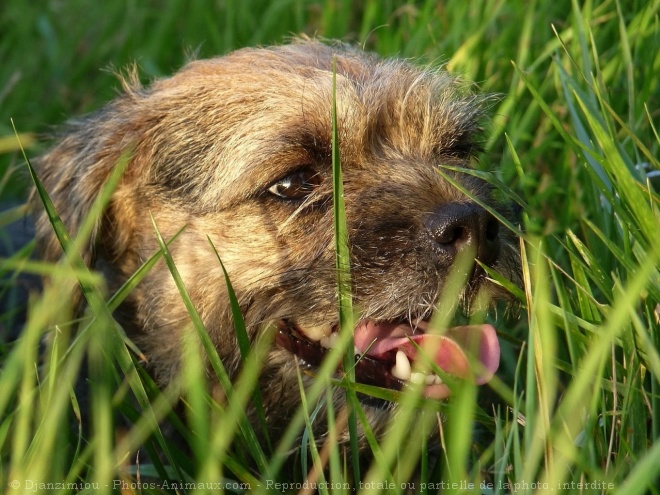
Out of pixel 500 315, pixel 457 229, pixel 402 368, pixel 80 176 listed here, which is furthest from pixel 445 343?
pixel 80 176

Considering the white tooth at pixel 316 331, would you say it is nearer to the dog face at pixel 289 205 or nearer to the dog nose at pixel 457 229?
the dog face at pixel 289 205

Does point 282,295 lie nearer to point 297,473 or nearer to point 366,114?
point 297,473

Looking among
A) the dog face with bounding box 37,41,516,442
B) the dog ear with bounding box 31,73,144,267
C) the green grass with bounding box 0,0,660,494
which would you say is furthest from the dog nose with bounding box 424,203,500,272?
the dog ear with bounding box 31,73,144,267

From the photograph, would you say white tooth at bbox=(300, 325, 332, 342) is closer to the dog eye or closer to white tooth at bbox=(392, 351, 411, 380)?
white tooth at bbox=(392, 351, 411, 380)

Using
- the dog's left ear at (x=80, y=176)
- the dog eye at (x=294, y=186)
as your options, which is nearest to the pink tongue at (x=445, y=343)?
the dog eye at (x=294, y=186)

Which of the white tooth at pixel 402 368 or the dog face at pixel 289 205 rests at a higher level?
the dog face at pixel 289 205

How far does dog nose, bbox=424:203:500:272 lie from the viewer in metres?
2.48

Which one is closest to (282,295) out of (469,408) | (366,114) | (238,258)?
(238,258)

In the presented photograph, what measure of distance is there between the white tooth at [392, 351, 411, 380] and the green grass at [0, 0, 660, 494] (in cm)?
11

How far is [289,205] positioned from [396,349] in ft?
1.78

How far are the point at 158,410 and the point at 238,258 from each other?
73 cm

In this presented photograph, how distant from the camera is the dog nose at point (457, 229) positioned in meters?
2.48

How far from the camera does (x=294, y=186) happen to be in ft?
9.45

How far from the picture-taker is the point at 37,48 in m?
5.57
